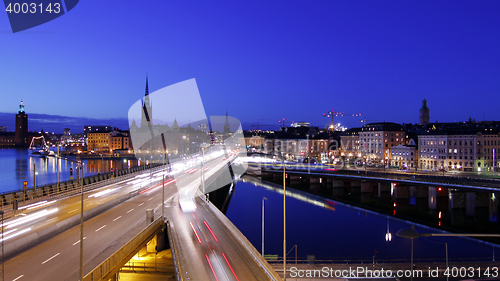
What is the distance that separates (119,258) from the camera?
12750 millimetres

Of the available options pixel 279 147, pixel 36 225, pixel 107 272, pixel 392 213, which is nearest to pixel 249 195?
pixel 392 213

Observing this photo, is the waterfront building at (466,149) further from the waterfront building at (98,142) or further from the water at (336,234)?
the waterfront building at (98,142)

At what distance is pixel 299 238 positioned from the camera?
27.8 m

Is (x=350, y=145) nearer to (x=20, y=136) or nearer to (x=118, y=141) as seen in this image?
(x=118, y=141)

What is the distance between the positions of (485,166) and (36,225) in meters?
69.1

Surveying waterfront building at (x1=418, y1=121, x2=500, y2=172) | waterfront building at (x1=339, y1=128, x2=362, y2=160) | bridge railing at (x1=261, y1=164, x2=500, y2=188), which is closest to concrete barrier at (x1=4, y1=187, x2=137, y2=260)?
bridge railing at (x1=261, y1=164, x2=500, y2=188)

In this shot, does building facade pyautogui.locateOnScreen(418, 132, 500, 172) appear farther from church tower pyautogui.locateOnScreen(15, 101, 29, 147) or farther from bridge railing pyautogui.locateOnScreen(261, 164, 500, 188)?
church tower pyautogui.locateOnScreen(15, 101, 29, 147)

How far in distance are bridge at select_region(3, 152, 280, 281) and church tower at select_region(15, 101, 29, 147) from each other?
199900 mm

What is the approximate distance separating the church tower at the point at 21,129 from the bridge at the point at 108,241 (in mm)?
199900

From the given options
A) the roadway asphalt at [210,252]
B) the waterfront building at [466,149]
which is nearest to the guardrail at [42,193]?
the roadway asphalt at [210,252]

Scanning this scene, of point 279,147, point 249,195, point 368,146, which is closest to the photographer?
point 249,195

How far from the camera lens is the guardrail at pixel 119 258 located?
11099 mm

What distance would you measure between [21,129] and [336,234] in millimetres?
216365

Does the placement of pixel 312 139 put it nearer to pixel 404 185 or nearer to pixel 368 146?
pixel 368 146
